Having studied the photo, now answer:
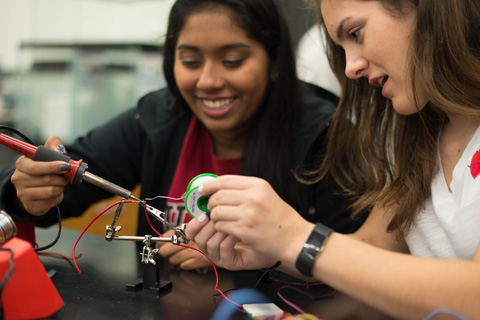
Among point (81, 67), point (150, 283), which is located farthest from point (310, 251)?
point (81, 67)

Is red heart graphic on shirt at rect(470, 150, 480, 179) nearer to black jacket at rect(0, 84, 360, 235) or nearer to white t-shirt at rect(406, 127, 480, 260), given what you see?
white t-shirt at rect(406, 127, 480, 260)

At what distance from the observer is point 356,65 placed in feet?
3.12

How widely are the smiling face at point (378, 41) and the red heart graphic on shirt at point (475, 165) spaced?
13cm

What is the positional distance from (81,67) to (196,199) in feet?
8.17

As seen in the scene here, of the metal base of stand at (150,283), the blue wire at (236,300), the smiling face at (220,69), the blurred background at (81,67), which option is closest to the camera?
the blue wire at (236,300)

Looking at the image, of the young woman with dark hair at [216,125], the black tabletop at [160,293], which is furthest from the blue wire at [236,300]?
the young woman with dark hair at [216,125]

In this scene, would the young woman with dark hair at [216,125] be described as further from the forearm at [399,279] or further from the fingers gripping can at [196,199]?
the forearm at [399,279]

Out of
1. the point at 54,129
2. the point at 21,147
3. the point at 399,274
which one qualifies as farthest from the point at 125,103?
the point at 399,274

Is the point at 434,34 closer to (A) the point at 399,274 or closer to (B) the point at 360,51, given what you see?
(B) the point at 360,51

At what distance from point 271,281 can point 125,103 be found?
7.62 feet

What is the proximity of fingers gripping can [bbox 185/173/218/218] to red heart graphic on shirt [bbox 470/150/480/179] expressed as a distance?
1.50 ft

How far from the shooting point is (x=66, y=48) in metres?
3.15

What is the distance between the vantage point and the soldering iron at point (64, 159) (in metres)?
0.96

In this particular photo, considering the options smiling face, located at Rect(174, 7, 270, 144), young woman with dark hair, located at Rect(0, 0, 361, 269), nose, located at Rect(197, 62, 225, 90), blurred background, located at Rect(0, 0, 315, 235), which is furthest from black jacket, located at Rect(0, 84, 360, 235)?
blurred background, located at Rect(0, 0, 315, 235)
